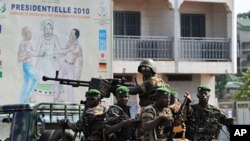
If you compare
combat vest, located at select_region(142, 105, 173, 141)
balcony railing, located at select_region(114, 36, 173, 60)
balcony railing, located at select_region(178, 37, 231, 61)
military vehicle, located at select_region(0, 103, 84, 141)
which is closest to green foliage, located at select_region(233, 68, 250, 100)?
balcony railing, located at select_region(178, 37, 231, 61)

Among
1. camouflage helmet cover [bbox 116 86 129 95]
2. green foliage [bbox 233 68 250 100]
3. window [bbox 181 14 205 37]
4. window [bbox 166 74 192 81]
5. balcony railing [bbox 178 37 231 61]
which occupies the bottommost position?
green foliage [bbox 233 68 250 100]

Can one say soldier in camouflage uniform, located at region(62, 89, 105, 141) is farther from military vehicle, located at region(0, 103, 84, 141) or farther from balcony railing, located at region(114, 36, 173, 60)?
balcony railing, located at region(114, 36, 173, 60)

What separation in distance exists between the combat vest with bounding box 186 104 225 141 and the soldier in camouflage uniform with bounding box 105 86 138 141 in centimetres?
91

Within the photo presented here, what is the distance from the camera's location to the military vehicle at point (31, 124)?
1020 centimetres

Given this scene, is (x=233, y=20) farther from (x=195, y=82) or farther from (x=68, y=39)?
(x=68, y=39)

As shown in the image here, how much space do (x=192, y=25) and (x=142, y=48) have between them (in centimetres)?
223

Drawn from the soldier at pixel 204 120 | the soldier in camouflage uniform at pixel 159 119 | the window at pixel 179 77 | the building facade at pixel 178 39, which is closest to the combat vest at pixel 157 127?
the soldier in camouflage uniform at pixel 159 119

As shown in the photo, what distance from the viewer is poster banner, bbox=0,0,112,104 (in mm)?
17281

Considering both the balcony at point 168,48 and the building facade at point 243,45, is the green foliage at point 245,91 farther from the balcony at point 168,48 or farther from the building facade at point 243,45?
the building facade at point 243,45

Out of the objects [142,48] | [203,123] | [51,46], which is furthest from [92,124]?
[142,48]

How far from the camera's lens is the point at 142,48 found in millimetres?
23328

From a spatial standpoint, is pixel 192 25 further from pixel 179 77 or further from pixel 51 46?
pixel 51 46

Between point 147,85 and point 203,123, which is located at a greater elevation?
point 147,85

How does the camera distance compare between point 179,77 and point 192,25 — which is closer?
point 179,77
